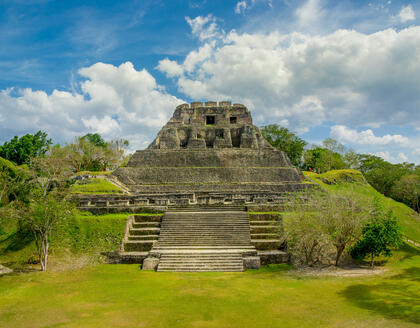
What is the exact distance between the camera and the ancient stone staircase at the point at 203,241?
1098cm

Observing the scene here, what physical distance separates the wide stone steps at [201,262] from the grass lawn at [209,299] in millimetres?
617

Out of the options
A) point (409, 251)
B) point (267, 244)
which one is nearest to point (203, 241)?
point (267, 244)

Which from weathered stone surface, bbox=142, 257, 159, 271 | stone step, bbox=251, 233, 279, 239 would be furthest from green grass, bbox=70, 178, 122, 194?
stone step, bbox=251, 233, 279, 239

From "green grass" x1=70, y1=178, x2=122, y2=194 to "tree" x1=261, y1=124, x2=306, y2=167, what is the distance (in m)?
30.1

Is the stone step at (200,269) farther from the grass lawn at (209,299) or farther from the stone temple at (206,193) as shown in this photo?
the grass lawn at (209,299)

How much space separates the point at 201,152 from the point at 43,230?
1626 cm

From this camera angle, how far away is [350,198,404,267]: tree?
10273mm

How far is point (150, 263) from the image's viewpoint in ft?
36.4

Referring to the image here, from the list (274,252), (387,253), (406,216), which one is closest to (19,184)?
(274,252)

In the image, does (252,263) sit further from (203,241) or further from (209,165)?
(209,165)

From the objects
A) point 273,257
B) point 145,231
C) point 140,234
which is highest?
point 145,231

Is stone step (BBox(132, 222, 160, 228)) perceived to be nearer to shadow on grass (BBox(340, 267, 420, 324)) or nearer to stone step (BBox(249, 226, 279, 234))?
stone step (BBox(249, 226, 279, 234))

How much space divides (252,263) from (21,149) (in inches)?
1567

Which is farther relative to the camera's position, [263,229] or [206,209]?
[206,209]
